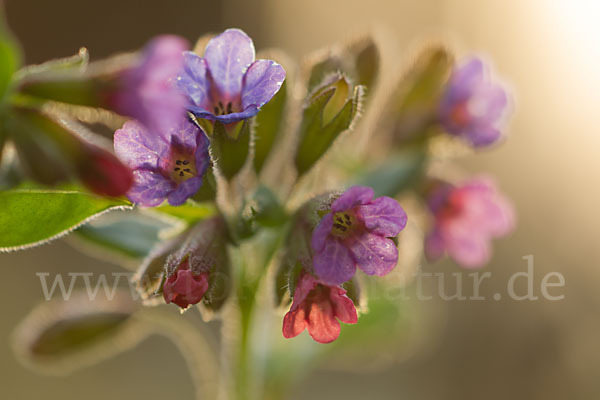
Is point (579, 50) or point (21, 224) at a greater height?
point (579, 50)

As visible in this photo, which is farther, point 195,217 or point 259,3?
point 259,3

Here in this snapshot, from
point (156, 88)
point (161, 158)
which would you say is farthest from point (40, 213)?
point (156, 88)

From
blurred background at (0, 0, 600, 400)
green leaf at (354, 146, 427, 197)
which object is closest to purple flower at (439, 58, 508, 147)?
green leaf at (354, 146, 427, 197)

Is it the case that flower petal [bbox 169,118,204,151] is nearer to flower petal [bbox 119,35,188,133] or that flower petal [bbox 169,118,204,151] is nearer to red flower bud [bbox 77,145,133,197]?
flower petal [bbox 119,35,188,133]

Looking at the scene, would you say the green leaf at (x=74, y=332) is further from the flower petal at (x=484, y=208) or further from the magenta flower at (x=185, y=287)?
the flower petal at (x=484, y=208)

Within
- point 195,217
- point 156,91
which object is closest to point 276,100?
point 195,217

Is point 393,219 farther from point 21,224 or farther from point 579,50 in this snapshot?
point 579,50
